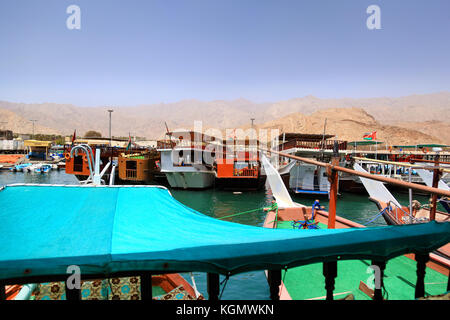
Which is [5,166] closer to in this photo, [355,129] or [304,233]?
[304,233]

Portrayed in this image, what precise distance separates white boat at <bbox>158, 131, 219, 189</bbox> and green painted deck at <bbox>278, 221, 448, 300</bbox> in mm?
22615

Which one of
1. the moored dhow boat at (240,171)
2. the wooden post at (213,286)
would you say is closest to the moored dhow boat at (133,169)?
the moored dhow boat at (240,171)

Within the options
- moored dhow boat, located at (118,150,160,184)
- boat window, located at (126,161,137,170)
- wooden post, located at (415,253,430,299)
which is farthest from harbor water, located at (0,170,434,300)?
wooden post, located at (415,253,430,299)

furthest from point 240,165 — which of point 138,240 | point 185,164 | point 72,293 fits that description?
point 72,293

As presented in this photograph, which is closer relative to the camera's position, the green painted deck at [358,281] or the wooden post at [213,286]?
the wooden post at [213,286]

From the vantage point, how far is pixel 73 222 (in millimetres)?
3482

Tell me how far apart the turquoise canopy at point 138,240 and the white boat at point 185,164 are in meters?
25.7

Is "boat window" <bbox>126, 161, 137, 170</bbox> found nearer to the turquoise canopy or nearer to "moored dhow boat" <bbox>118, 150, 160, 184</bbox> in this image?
"moored dhow boat" <bbox>118, 150, 160, 184</bbox>

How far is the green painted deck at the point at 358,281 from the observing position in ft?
21.8

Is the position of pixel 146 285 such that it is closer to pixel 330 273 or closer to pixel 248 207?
pixel 330 273

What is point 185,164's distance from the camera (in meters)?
30.2

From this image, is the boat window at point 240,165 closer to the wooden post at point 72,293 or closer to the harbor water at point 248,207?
the harbor water at point 248,207

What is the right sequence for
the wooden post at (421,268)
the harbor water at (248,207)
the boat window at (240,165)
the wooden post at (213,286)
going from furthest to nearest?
the boat window at (240,165) → the harbor water at (248,207) → the wooden post at (421,268) → the wooden post at (213,286)

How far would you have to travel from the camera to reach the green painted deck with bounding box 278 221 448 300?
6633 mm
